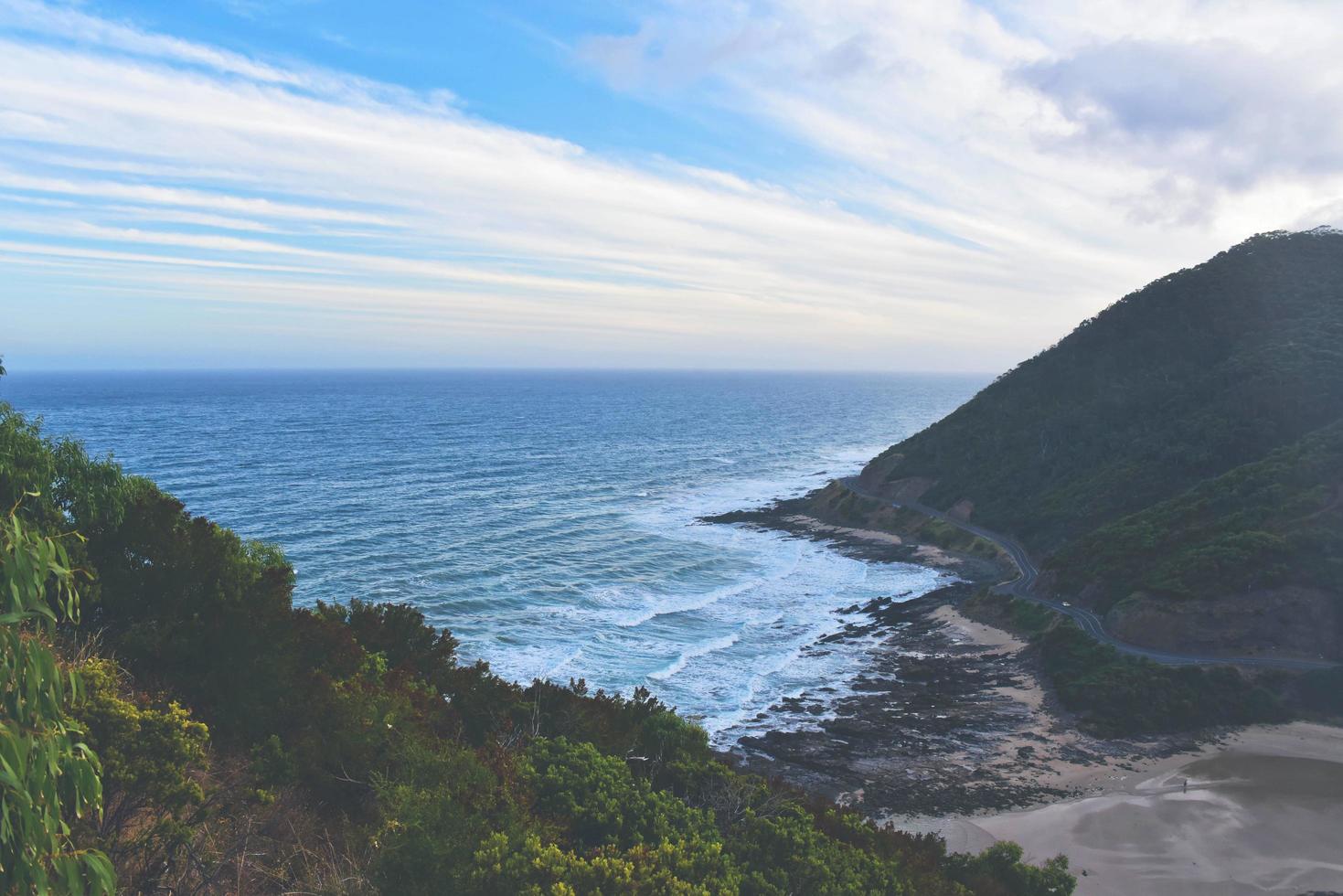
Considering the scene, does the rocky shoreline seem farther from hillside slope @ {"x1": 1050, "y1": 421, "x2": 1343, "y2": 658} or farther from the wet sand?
hillside slope @ {"x1": 1050, "y1": 421, "x2": 1343, "y2": 658}

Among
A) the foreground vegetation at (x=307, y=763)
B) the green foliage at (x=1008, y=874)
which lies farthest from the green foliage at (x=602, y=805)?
the green foliage at (x=1008, y=874)

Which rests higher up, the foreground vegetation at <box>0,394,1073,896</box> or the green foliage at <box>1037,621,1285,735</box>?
the foreground vegetation at <box>0,394,1073,896</box>

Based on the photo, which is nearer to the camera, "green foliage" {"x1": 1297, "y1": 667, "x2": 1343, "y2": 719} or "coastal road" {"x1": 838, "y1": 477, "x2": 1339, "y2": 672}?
"green foliage" {"x1": 1297, "y1": 667, "x2": 1343, "y2": 719}

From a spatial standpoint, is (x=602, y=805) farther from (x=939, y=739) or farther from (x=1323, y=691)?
(x=1323, y=691)

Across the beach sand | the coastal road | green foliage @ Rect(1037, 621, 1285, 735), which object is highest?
the coastal road

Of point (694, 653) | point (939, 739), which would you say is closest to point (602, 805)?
point (939, 739)

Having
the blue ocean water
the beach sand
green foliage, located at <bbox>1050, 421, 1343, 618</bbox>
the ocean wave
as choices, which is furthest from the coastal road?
Result: the ocean wave

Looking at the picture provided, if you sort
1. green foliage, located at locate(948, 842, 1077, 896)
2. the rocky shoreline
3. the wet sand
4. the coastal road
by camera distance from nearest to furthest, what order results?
green foliage, located at locate(948, 842, 1077, 896) < the wet sand < the rocky shoreline < the coastal road
